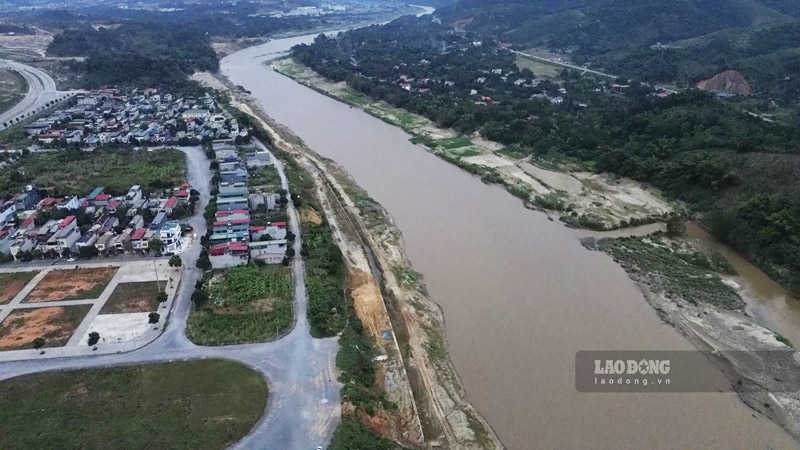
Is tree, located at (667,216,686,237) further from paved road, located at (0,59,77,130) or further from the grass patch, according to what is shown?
paved road, located at (0,59,77,130)

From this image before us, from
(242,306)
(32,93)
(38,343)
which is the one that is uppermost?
(32,93)

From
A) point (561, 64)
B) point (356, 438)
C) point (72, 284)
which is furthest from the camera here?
point (561, 64)

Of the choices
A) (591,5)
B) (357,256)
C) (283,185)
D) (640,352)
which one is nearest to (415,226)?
(357,256)

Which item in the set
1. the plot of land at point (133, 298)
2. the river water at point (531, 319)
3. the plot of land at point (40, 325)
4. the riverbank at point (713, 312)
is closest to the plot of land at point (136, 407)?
the plot of land at point (40, 325)

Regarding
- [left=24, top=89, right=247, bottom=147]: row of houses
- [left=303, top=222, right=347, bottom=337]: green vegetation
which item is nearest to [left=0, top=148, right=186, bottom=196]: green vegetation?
[left=24, top=89, right=247, bottom=147]: row of houses

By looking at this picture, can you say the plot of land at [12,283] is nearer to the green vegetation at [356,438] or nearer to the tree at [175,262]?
the tree at [175,262]

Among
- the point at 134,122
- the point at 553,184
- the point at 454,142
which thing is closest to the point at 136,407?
the point at 553,184

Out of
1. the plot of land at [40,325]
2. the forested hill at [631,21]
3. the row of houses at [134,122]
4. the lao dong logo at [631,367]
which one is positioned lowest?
the lao dong logo at [631,367]

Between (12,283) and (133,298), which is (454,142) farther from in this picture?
(12,283)
